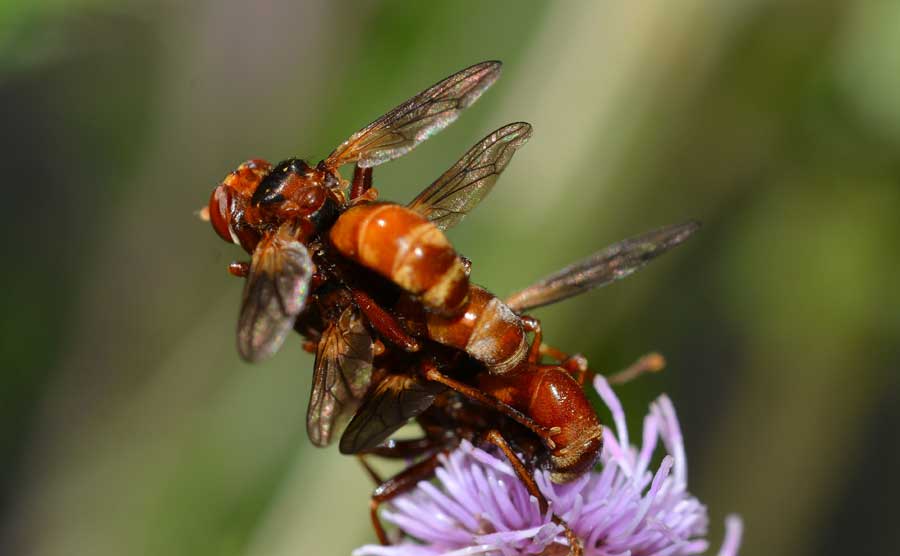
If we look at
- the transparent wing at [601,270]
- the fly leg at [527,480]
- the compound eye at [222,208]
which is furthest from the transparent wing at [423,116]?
the fly leg at [527,480]

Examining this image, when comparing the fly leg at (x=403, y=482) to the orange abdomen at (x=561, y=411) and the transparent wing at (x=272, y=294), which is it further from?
the transparent wing at (x=272, y=294)

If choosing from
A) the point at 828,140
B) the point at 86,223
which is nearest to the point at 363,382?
the point at 828,140

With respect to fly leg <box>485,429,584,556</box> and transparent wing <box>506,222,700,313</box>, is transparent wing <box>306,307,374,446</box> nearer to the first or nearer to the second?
fly leg <box>485,429,584,556</box>

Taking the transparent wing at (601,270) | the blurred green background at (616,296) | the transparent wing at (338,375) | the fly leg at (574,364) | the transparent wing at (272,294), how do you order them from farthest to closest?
1. the blurred green background at (616,296)
2. the transparent wing at (601,270)
3. the fly leg at (574,364)
4. the transparent wing at (338,375)
5. the transparent wing at (272,294)

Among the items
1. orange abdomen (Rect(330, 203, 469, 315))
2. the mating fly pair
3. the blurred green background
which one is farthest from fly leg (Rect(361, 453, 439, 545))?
the blurred green background

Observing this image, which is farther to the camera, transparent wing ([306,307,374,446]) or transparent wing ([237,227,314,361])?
transparent wing ([306,307,374,446])

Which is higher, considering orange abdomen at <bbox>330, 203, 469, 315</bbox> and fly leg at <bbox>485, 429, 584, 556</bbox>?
orange abdomen at <bbox>330, 203, 469, 315</bbox>
